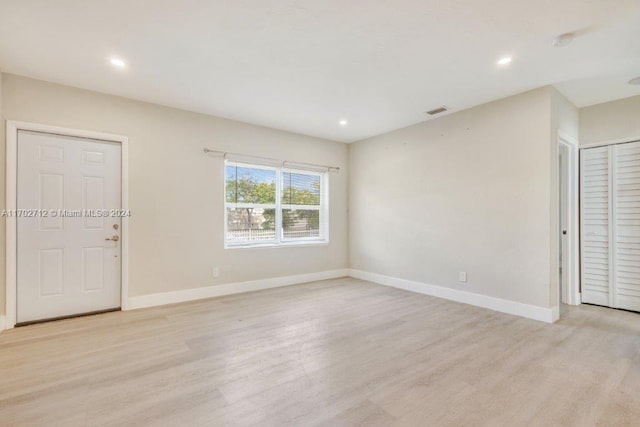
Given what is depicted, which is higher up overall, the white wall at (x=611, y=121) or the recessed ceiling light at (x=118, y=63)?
the recessed ceiling light at (x=118, y=63)

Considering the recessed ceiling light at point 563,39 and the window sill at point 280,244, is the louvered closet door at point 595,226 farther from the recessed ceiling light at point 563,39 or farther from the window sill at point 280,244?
the window sill at point 280,244

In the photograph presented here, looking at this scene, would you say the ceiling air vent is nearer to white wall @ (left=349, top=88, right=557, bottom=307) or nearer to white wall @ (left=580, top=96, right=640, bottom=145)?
white wall @ (left=349, top=88, right=557, bottom=307)

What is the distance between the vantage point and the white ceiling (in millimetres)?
2121

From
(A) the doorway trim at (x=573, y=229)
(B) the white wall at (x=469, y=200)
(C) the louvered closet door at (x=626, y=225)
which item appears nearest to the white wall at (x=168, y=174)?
(B) the white wall at (x=469, y=200)

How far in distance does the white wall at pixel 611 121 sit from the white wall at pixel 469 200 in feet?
3.99

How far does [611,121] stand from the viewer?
12.4ft

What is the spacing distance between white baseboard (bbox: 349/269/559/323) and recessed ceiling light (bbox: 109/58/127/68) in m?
4.49

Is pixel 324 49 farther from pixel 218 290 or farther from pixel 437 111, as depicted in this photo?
pixel 218 290

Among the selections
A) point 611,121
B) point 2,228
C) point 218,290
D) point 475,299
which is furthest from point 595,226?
point 2,228

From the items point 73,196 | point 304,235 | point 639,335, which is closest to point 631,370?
point 639,335

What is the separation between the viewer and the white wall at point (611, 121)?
3613 mm

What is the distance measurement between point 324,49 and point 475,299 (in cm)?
348

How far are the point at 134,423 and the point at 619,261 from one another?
519 cm

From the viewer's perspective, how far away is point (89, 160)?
3.52 m
